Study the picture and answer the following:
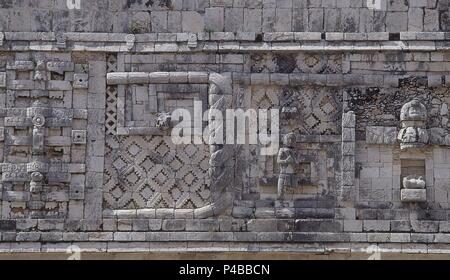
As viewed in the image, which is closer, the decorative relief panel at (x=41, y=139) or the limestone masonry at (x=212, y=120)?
the limestone masonry at (x=212, y=120)

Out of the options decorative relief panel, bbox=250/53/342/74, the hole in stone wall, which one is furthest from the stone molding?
the hole in stone wall

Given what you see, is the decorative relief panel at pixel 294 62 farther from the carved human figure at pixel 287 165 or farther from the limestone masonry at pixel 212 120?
the carved human figure at pixel 287 165

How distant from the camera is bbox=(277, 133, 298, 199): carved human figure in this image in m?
12.0

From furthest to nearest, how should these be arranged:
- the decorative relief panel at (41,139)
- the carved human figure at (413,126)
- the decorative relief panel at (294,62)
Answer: the decorative relief panel at (294,62) → the decorative relief panel at (41,139) → the carved human figure at (413,126)

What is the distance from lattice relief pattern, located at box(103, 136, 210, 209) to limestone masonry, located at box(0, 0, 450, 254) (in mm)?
19

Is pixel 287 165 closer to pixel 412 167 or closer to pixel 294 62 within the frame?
pixel 294 62

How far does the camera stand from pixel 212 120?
12.1 m

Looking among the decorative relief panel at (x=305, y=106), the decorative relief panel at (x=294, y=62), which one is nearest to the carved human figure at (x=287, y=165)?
the decorative relief panel at (x=305, y=106)

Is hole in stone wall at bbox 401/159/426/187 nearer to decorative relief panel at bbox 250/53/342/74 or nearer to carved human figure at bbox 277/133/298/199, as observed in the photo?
carved human figure at bbox 277/133/298/199

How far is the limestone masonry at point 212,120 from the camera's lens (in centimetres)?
1195

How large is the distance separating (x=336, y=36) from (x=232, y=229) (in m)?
2.88

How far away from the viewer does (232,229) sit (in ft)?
39.2

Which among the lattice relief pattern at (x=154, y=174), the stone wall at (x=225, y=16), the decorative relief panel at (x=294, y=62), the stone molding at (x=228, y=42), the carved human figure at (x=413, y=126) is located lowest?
the lattice relief pattern at (x=154, y=174)

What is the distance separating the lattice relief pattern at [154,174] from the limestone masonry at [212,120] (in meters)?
0.02
